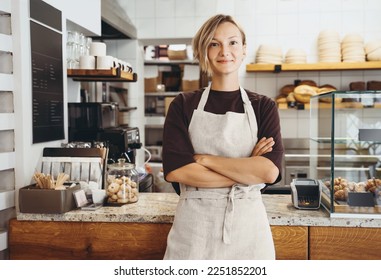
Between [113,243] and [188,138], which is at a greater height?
[188,138]

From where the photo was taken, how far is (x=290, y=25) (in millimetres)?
4074

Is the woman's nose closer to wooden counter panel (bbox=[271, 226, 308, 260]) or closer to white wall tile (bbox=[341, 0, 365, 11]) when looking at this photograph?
wooden counter panel (bbox=[271, 226, 308, 260])

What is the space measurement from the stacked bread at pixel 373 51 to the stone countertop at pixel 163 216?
231cm

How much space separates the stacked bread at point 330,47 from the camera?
3.79 metres

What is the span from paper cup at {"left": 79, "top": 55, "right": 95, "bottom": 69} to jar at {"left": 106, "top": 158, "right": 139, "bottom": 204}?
0.64 m

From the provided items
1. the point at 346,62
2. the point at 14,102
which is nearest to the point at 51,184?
the point at 14,102

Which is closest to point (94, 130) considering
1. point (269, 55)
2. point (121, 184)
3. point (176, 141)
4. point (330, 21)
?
point (121, 184)

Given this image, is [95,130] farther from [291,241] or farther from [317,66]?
[317,66]

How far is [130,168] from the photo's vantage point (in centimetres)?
198

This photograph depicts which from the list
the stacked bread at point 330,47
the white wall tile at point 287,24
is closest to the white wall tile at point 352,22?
the stacked bread at point 330,47

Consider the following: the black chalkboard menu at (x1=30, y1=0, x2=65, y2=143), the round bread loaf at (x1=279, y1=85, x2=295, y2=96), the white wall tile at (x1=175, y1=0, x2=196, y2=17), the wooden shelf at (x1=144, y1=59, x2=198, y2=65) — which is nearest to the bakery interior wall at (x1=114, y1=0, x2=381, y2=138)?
the white wall tile at (x1=175, y1=0, x2=196, y2=17)

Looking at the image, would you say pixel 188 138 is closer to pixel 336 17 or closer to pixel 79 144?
pixel 79 144

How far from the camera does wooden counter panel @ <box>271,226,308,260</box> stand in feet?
5.42

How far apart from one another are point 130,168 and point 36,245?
491 millimetres
